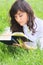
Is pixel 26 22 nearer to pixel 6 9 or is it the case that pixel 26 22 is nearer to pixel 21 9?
pixel 21 9

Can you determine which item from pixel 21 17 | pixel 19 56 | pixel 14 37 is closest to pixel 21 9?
pixel 21 17

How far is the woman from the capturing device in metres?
3.56

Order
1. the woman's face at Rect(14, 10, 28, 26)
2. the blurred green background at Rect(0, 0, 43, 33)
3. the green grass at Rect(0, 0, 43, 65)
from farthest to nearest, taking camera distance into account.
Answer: the blurred green background at Rect(0, 0, 43, 33) < the woman's face at Rect(14, 10, 28, 26) < the green grass at Rect(0, 0, 43, 65)

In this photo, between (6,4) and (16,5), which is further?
(6,4)

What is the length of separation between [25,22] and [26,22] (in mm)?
17

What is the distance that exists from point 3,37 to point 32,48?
32 centimetres

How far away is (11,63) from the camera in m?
3.31

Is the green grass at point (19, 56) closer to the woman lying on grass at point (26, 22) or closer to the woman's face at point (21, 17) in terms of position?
the woman lying on grass at point (26, 22)

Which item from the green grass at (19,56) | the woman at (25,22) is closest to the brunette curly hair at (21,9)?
the woman at (25,22)

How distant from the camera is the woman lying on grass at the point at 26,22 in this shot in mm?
3553

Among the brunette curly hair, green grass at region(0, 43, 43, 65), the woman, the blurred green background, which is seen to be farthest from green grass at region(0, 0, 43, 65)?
the blurred green background

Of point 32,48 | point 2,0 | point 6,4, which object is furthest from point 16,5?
point 2,0

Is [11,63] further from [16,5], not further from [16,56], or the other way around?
[16,5]

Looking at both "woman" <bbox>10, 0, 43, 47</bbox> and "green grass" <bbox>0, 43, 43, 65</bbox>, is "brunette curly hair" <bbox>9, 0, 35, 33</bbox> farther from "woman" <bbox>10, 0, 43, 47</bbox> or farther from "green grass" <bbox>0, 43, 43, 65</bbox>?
"green grass" <bbox>0, 43, 43, 65</bbox>
